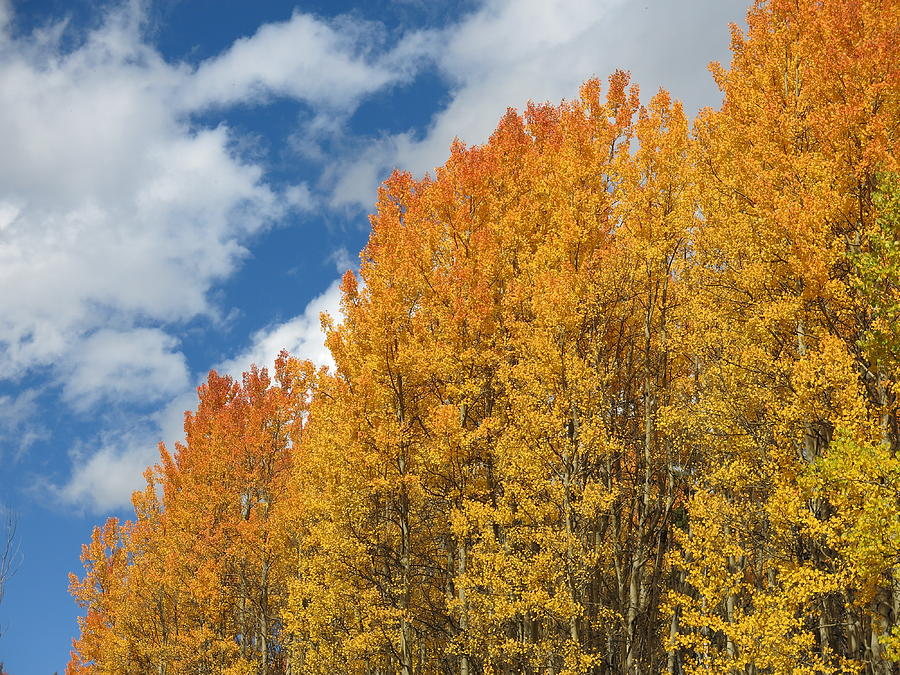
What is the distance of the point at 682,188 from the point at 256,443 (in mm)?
15508

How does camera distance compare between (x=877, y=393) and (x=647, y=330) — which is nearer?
(x=877, y=393)

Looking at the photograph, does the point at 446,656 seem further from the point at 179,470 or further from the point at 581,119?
the point at 179,470

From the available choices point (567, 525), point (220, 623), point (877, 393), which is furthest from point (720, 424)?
point (220, 623)

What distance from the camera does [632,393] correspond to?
16.8 m

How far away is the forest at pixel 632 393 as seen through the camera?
10.1m

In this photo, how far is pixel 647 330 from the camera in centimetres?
1446

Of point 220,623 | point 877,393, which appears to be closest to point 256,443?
point 220,623

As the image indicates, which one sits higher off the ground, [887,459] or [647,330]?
[647,330]

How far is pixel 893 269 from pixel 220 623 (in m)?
22.7

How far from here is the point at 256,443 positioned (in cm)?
2259

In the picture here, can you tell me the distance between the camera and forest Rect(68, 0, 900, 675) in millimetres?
10086

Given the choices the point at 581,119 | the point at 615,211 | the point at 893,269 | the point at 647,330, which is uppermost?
the point at 581,119

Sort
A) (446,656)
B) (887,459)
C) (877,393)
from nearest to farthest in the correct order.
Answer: (887,459) < (877,393) < (446,656)

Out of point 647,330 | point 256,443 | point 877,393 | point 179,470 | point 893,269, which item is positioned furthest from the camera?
point 179,470
